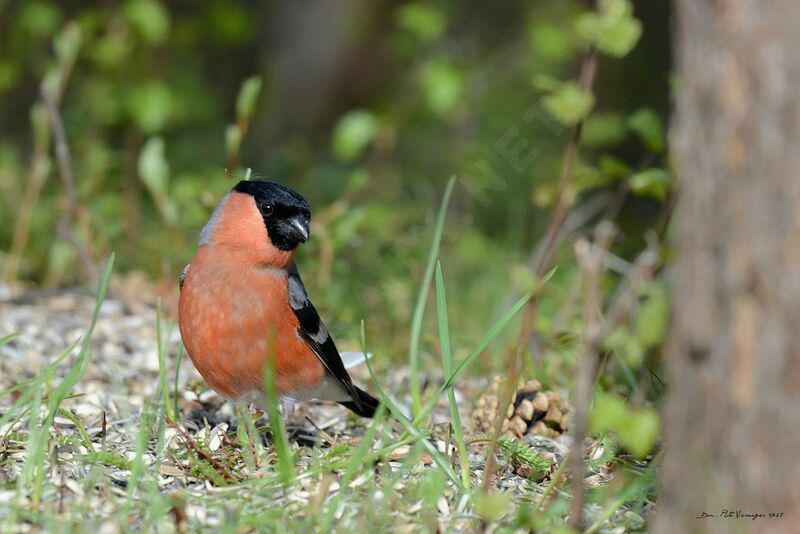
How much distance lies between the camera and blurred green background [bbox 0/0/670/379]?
17.9ft

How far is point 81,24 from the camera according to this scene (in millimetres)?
6387

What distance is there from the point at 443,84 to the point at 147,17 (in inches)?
68.9

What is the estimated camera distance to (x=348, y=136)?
19.8ft

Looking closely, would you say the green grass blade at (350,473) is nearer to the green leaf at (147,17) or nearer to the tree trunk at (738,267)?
the tree trunk at (738,267)

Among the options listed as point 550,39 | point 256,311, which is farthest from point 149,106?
point 256,311

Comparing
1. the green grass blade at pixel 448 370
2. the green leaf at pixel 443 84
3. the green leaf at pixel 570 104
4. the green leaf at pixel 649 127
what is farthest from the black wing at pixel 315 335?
the green leaf at pixel 443 84

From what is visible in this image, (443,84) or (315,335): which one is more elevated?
(443,84)

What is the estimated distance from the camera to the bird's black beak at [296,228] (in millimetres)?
3734

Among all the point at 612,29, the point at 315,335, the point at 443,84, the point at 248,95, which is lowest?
the point at 315,335

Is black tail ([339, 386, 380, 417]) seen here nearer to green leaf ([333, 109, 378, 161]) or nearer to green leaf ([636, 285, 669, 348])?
green leaf ([636, 285, 669, 348])

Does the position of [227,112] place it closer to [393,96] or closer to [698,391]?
[393,96]

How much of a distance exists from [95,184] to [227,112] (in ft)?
13.2

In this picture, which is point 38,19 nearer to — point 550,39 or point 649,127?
point 550,39

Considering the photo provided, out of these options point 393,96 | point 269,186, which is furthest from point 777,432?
point 393,96
